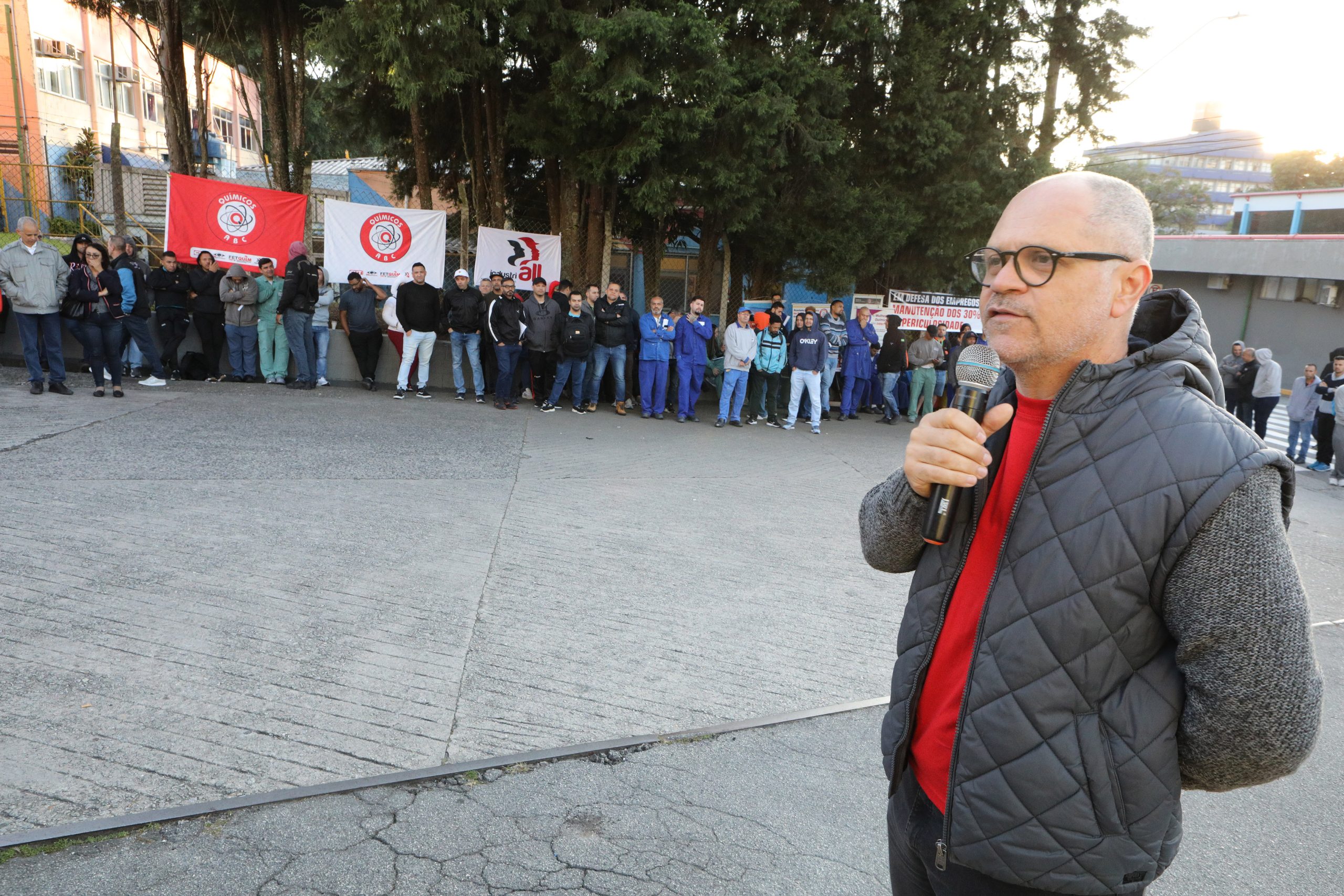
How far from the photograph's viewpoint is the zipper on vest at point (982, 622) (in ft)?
5.32

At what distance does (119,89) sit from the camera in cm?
3334

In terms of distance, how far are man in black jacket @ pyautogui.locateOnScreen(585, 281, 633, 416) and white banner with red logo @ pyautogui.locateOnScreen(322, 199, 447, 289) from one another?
2855 millimetres

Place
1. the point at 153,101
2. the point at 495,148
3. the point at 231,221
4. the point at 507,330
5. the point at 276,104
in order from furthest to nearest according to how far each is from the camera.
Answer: the point at 153,101 < the point at 276,104 < the point at 495,148 < the point at 231,221 < the point at 507,330

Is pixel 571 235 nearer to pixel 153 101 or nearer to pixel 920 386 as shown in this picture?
pixel 920 386

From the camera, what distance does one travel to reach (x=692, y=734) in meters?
4.07

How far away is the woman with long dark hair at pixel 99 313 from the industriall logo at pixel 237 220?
2227mm

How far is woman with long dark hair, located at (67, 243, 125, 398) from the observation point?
10797 millimetres

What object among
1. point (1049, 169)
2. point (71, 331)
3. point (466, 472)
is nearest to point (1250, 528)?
point (466, 472)

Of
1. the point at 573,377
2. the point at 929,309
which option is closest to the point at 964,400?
the point at 573,377

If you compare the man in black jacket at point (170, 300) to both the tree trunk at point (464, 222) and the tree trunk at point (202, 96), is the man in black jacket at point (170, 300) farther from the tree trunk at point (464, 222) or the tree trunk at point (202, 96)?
the tree trunk at point (202, 96)

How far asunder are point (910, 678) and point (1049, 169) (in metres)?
15.7

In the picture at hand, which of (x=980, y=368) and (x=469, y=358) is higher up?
(x=980, y=368)

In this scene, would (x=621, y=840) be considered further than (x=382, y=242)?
No

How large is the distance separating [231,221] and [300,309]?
1.95 metres
